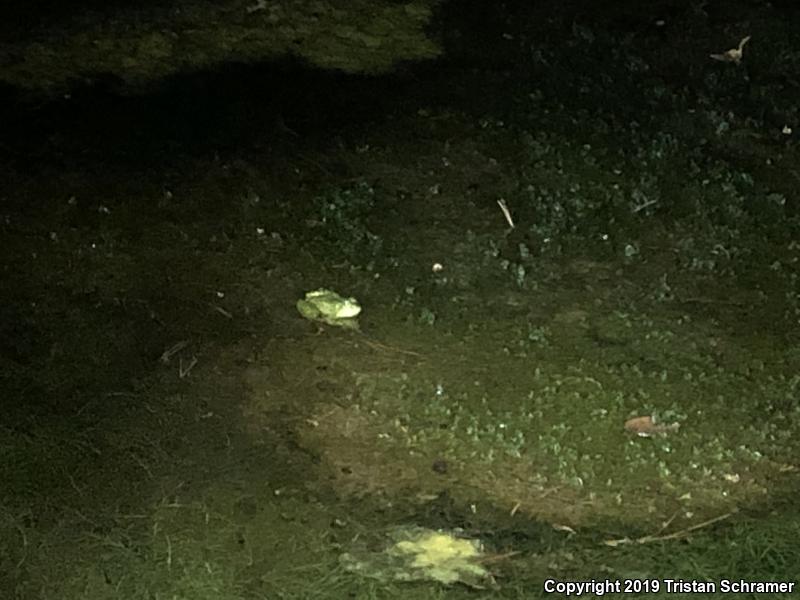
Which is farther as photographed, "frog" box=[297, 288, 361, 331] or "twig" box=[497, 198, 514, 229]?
"twig" box=[497, 198, 514, 229]

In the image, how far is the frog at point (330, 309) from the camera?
2117mm

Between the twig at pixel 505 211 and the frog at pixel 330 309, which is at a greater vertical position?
the twig at pixel 505 211

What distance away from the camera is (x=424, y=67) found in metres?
2.90

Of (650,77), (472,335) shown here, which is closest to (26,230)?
(472,335)

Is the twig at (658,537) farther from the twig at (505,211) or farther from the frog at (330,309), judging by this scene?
the twig at (505,211)

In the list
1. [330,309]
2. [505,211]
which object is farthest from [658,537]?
[505,211]

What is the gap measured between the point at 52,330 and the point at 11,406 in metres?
0.20

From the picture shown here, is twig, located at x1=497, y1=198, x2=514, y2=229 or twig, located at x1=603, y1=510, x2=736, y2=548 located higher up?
twig, located at x1=497, y1=198, x2=514, y2=229

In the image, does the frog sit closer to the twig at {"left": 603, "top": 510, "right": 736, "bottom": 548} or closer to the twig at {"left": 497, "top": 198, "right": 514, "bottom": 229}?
the twig at {"left": 497, "top": 198, "right": 514, "bottom": 229}

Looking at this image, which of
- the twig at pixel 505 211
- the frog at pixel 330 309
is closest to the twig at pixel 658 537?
the frog at pixel 330 309

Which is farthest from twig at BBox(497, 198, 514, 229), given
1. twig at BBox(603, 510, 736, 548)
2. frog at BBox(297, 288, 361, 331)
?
twig at BBox(603, 510, 736, 548)

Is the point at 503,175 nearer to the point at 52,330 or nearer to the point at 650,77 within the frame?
the point at 650,77

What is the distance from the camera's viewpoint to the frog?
212cm

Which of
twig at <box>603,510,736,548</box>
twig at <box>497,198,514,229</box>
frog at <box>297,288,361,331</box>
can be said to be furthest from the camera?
twig at <box>497,198,514,229</box>
